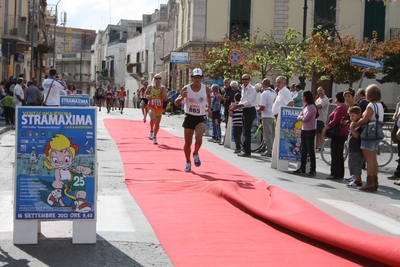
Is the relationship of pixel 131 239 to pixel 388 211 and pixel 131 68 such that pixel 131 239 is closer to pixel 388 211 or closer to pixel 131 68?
pixel 388 211

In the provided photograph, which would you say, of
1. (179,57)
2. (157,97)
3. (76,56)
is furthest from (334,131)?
(76,56)

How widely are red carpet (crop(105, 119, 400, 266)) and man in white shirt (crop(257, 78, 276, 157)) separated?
4.66 meters

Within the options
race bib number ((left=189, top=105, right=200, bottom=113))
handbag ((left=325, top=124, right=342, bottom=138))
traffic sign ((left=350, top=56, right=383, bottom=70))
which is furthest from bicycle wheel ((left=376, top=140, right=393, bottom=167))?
race bib number ((left=189, top=105, right=200, bottom=113))

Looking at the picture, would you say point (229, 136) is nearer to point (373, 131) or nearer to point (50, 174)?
point (373, 131)

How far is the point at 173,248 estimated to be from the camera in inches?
268

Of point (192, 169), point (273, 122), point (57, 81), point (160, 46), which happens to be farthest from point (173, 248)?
point (160, 46)

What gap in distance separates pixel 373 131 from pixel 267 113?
4.99 m

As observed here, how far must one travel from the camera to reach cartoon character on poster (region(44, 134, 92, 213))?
6848mm

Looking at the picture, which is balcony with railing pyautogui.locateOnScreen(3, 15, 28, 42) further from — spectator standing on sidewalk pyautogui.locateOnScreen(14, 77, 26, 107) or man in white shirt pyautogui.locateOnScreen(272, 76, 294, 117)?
man in white shirt pyautogui.locateOnScreen(272, 76, 294, 117)

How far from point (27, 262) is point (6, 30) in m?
42.5

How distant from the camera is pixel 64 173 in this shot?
22.5 feet

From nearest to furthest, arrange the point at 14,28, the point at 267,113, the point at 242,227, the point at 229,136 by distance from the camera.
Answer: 1. the point at 242,227
2. the point at 267,113
3. the point at 229,136
4. the point at 14,28

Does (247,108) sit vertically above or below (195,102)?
below

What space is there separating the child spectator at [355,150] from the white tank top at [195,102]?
259 centimetres
